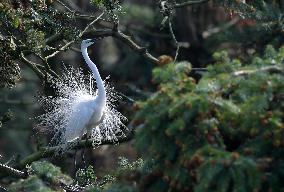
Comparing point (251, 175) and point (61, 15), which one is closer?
point (251, 175)

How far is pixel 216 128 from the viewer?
14.6ft

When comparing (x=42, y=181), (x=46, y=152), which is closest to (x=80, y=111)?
(x=46, y=152)

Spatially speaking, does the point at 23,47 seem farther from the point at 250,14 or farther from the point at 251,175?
the point at 251,175

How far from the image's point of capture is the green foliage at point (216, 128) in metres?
4.15

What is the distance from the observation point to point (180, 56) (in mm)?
12664

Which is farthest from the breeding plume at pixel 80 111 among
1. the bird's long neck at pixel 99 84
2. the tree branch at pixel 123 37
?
the tree branch at pixel 123 37

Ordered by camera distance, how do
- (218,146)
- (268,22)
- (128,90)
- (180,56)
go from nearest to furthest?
(218,146) < (268,22) < (128,90) < (180,56)

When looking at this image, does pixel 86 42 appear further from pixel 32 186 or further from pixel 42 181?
pixel 32 186

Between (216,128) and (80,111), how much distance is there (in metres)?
4.26

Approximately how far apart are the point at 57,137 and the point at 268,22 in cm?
284

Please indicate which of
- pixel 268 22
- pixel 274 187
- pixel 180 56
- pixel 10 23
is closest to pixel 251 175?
pixel 274 187

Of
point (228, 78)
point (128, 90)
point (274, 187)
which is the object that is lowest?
point (274, 187)

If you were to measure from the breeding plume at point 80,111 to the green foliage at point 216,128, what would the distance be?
356 centimetres

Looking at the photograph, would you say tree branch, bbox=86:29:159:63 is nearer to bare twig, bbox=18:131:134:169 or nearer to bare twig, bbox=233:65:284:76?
bare twig, bbox=18:131:134:169
